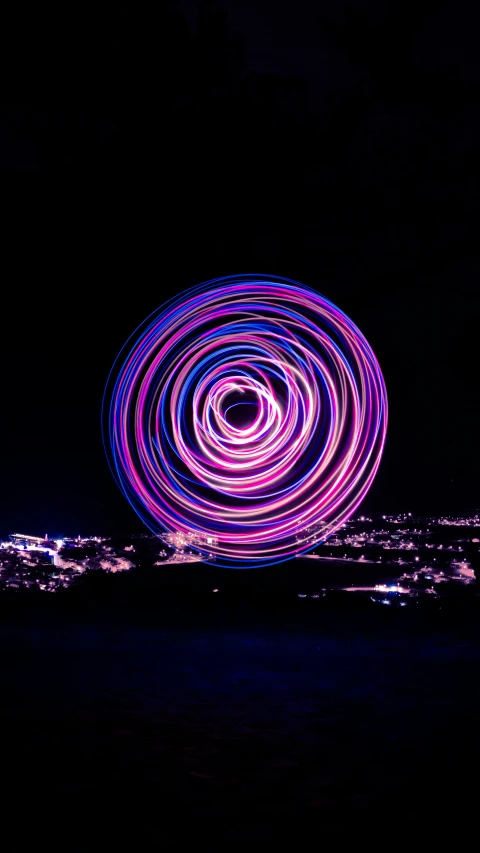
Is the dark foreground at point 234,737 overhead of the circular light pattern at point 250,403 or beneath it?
beneath

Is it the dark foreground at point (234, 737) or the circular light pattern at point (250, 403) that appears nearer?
the dark foreground at point (234, 737)

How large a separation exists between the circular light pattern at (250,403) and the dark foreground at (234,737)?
394cm

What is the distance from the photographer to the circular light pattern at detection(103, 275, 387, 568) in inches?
358

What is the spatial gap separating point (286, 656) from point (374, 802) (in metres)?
2.41

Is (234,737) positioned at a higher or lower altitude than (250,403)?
lower

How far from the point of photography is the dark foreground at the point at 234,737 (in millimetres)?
2059

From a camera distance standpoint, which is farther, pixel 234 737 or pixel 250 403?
pixel 250 403

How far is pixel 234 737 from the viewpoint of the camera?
2.85m

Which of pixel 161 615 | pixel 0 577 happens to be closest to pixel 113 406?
pixel 0 577

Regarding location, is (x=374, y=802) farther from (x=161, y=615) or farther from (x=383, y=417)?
(x=383, y=417)

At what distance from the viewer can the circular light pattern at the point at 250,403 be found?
9086 mm

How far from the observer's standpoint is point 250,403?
9.99m

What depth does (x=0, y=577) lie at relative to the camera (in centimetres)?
815

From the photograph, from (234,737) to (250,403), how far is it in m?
7.34
